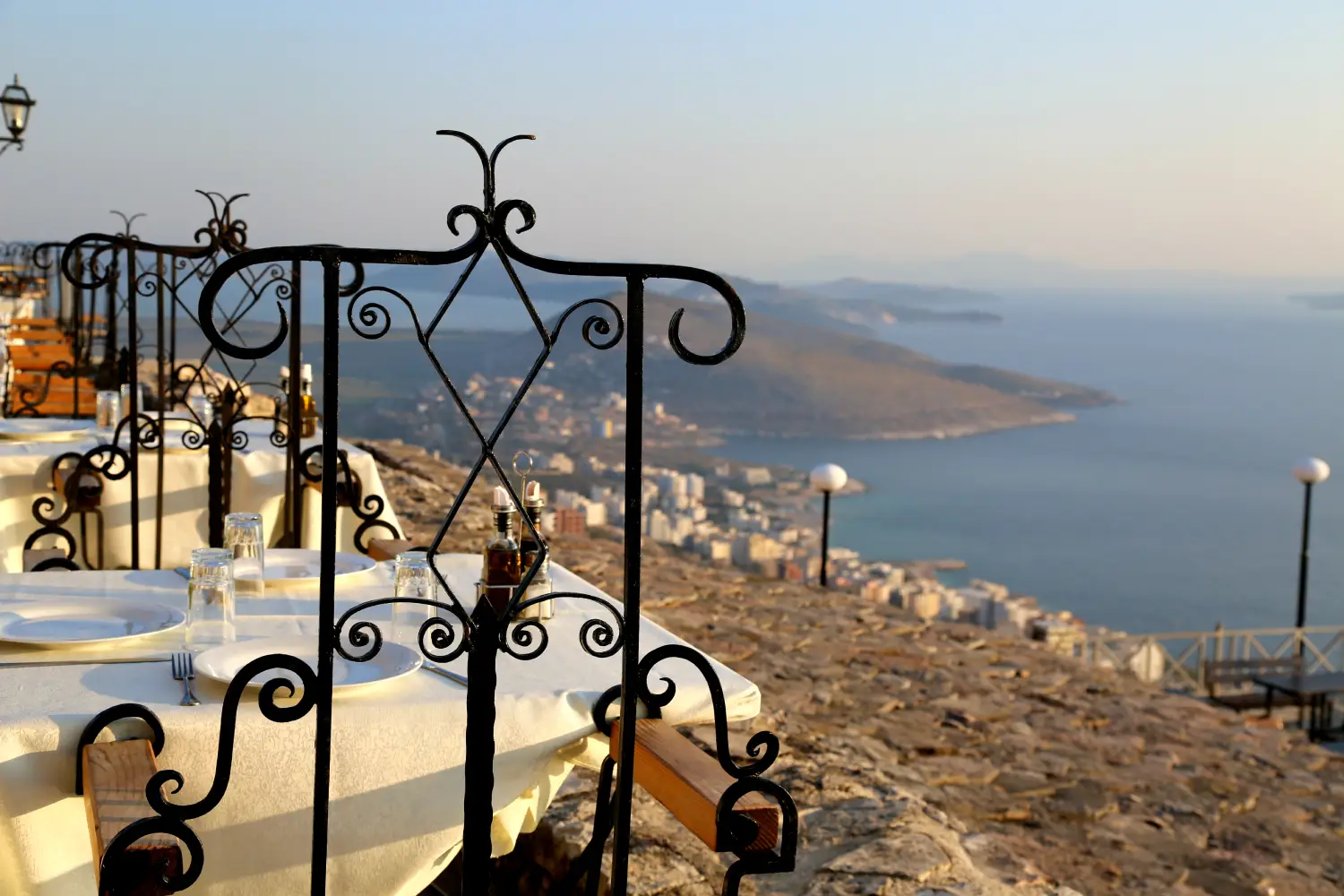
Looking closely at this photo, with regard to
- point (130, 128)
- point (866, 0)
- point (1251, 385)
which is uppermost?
point (866, 0)

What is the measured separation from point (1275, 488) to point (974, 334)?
13916 millimetres

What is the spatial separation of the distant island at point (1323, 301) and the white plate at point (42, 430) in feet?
157

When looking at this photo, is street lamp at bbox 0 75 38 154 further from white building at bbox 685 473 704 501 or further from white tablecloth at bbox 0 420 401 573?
white building at bbox 685 473 704 501

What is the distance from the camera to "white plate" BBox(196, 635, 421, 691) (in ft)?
4.80

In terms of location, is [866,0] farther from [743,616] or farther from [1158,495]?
[1158,495]

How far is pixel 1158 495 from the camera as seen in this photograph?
37406 mm

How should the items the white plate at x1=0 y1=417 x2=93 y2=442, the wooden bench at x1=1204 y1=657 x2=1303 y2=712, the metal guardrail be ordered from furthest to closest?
the wooden bench at x1=1204 y1=657 x2=1303 y2=712 → the metal guardrail → the white plate at x1=0 y1=417 x2=93 y2=442

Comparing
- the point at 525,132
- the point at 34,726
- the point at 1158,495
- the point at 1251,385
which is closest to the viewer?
the point at 525,132

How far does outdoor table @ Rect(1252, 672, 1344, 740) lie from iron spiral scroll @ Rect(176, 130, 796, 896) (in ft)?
24.4

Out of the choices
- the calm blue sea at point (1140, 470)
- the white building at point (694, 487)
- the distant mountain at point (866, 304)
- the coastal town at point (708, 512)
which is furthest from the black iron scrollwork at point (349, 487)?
the calm blue sea at point (1140, 470)

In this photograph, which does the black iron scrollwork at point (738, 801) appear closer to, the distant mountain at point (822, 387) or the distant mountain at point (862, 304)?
the distant mountain at point (822, 387)

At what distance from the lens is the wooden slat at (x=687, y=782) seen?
1268 millimetres

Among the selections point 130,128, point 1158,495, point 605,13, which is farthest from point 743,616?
point 1158,495

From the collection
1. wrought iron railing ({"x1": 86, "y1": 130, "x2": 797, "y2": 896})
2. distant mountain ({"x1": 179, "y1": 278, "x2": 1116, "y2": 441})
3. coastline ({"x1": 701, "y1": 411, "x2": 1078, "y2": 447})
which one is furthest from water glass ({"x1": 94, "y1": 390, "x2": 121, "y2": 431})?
coastline ({"x1": 701, "y1": 411, "x2": 1078, "y2": 447})
